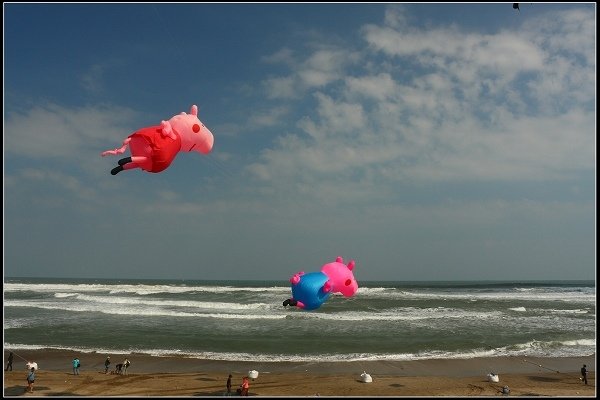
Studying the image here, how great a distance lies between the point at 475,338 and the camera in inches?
803

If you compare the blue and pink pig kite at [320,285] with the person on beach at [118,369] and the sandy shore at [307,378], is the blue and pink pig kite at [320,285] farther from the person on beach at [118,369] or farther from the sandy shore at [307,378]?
the person on beach at [118,369]

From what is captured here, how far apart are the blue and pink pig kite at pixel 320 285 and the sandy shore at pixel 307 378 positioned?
5.57 metres

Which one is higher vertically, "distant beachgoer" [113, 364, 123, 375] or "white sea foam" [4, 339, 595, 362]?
"distant beachgoer" [113, 364, 123, 375]

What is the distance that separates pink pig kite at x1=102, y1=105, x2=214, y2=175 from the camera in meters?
5.89

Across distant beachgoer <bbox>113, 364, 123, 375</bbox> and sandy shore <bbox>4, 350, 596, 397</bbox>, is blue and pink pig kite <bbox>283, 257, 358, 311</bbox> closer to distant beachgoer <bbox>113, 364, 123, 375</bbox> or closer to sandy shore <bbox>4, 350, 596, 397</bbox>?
sandy shore <bbox>4, 350, 596, 397</bbox>

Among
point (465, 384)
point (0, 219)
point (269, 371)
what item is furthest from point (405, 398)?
point (0, 219)

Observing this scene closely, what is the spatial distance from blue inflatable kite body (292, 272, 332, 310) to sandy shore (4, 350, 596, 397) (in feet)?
18.9

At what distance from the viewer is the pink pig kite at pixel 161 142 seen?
5891 mm

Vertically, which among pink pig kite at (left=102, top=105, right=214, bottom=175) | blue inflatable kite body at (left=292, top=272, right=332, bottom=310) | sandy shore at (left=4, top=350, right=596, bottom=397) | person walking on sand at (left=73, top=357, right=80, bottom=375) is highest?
pink pig kite at (left=102, top=105, right=214, bottom=175)

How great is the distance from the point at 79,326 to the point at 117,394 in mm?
12418

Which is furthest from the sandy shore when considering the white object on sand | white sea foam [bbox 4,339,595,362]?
white sea foam [bbox 4,339,595,362]

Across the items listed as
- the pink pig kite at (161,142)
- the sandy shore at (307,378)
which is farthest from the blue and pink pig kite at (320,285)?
the sandy shore at (307,378)

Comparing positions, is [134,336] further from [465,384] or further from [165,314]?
[465,384]

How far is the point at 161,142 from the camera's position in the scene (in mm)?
6043
